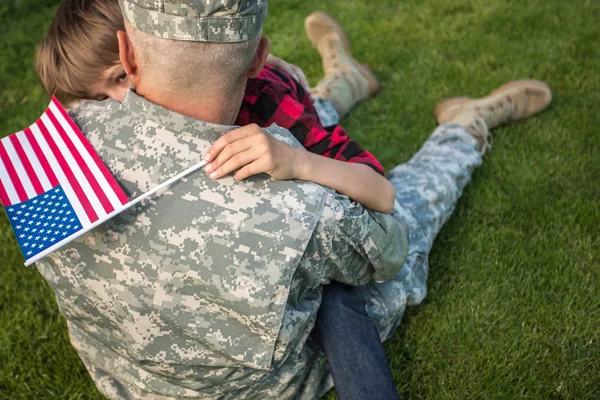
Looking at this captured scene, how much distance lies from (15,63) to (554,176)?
164 inches

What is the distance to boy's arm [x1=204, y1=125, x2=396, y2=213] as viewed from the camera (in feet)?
5.23

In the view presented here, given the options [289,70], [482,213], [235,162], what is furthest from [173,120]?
[482,213]

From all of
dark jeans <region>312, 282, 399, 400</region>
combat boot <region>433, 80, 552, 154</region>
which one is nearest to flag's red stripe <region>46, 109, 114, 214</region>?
dark jeans <region>312, 282, 399, 400</region>

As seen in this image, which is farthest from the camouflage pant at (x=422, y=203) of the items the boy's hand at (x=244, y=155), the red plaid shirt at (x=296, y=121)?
the boy's hand at (x=244, y=155)

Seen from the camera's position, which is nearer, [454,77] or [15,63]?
[454,77]

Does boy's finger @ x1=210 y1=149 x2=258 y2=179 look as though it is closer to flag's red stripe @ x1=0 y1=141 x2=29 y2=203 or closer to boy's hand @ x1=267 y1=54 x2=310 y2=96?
flag's red stripe @ x1=0 y1=141 x2=29 y2=203

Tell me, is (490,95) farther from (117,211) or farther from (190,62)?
(117,211)

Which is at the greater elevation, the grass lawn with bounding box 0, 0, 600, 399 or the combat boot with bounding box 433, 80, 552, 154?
the combat boot with bounding box 433, 80, 552, 154

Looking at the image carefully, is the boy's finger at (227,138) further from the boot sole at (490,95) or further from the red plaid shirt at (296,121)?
the boot sole at (490,95)

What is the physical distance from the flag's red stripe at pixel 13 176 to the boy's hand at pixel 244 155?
1.87 feet

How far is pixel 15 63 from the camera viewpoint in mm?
4664

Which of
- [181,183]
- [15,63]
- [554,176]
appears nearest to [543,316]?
[554,176]

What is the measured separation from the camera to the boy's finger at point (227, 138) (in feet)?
5.22

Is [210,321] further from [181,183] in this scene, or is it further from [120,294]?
[181,183]
